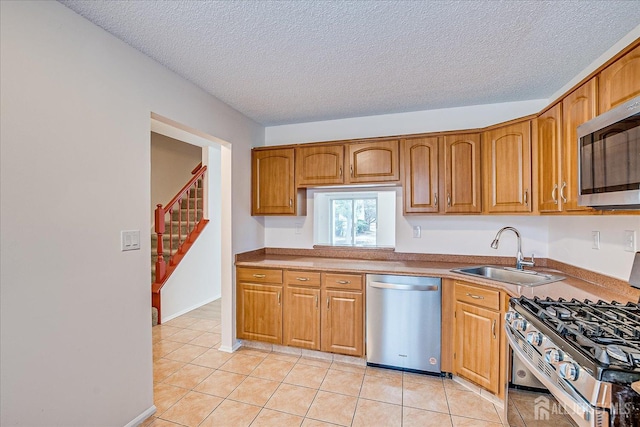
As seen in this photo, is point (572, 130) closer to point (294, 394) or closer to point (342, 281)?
point (342, 281)

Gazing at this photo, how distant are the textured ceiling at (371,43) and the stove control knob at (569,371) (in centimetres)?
167

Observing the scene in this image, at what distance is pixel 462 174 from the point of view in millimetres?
2693

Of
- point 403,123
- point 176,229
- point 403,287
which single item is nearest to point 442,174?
point 403,123

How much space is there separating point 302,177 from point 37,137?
2.10m

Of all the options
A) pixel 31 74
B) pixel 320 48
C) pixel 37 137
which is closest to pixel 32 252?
pixel 37 137

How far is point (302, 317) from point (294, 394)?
69 centimetres

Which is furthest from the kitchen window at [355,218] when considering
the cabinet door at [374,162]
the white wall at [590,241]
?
the white wall at [590,241]

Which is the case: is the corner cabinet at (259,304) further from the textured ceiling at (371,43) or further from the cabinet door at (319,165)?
the textured ceiling at (371,43)

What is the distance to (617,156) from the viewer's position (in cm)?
135

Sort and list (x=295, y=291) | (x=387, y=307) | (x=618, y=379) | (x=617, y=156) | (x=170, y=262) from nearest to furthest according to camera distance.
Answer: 1. (x=618, y=379)
2. (x=617, y=156)
3. (x=387, y=307)
4. (x=295, y=291)
5. (x=170, y=262)

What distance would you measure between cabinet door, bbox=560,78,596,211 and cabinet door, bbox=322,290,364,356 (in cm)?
165

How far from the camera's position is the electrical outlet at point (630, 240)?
172cm

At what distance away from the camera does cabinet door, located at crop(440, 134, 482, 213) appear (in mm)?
2656

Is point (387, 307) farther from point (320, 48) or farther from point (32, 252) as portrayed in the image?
point (32, 252)
